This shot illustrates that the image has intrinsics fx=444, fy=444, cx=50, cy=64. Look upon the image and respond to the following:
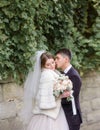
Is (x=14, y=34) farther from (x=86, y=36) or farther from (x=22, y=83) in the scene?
(x=86, y=36)

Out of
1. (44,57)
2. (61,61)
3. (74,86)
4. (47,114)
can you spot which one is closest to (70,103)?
(74,86)

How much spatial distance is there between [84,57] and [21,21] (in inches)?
75.9

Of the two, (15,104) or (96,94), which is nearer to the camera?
(15,104)

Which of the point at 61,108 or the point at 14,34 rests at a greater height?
the point at 14,34

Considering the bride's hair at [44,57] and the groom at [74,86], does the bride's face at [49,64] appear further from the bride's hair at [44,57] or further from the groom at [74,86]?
the groom at [74,86]

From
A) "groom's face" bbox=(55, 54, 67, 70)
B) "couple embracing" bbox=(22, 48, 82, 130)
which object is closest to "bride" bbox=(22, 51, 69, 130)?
"couple embracing" bbox=(22, 48, 82, 130)

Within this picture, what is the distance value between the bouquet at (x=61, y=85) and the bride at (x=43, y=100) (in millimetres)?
52

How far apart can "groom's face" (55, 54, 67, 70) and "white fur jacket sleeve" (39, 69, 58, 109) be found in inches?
11.1

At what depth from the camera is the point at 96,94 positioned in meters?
7.89

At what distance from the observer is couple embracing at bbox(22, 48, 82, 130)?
552 cm

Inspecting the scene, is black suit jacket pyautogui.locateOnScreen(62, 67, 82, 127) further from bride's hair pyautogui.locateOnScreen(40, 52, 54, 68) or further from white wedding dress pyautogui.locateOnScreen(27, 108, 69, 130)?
bride's hair pyautogui.locateOnScreen(40, 52, 54, 68)

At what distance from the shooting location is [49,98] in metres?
5.48

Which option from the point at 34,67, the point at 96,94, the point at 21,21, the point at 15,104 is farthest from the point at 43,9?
the point at 96,94

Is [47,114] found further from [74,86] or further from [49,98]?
[74,86]
